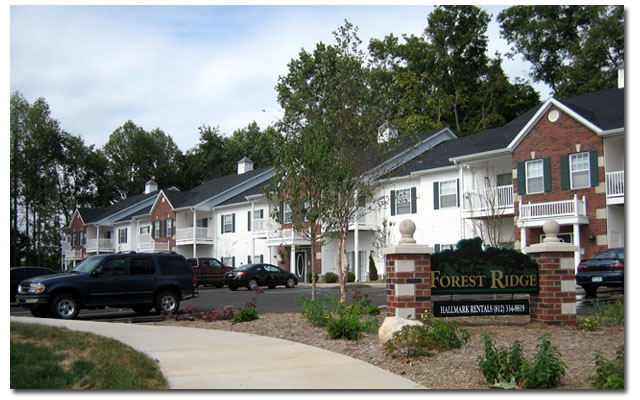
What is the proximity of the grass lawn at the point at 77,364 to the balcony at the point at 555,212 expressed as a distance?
2001 centimetres

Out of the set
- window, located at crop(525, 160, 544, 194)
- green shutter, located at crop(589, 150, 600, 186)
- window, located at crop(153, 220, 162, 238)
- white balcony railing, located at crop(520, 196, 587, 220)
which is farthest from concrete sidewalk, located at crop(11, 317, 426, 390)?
window, located at crop(153, 220, 162, 238)

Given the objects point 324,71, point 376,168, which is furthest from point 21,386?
point 324,71

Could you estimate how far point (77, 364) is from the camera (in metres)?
8.27

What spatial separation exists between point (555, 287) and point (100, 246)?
58.9 meters

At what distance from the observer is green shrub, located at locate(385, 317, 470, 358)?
9242 mm

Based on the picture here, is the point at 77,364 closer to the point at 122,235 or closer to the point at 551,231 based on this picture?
the point at 551,231

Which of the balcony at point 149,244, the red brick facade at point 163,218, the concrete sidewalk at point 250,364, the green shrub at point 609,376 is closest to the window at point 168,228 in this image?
the red brick facade at point 163,218

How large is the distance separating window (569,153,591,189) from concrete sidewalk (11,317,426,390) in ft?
62.8

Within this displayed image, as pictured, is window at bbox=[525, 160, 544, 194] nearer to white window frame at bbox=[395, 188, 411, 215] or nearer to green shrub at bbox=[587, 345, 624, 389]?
white window frame at bbox=[395, 188, 411, 215]

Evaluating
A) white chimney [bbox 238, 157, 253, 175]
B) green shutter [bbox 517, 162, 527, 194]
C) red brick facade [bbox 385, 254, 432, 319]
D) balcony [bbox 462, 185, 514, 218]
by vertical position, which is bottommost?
red brick facade [bbox 385, 254, 432, 319]

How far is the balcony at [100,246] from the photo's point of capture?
6367cm

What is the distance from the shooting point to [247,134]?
242 ft

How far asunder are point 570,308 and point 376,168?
6263mm

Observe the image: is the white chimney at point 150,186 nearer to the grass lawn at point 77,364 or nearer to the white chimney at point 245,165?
the white chimney at point 245,165
